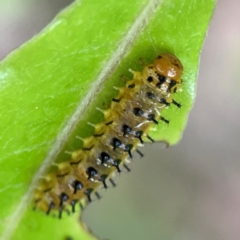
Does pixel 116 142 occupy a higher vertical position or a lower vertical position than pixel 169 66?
lower

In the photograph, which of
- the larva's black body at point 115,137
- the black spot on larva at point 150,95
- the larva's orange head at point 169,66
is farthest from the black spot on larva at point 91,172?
the larva's orange head at point 169,66

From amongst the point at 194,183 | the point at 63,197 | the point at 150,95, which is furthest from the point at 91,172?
the point at 194,183

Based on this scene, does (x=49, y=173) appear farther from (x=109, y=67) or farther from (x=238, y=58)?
(x=238, y=58)

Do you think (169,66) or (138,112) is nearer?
(169,66)

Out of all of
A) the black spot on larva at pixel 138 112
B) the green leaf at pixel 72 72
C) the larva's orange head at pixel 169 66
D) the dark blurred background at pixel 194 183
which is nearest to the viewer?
the green leaf at pixel 72 72

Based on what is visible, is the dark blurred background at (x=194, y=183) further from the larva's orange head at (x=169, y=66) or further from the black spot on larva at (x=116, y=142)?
the larva's orange head at (x=169, y=66)

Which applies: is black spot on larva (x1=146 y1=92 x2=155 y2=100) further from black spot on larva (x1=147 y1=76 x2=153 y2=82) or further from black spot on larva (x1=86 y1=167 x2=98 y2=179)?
black spot on larva (x1=86 y1=167 x2=98 y2=179)

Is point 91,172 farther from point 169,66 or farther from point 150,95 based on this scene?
point 169,66

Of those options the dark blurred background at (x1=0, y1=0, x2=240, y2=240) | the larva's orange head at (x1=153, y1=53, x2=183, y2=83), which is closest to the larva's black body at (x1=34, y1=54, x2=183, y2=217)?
the larva's orange head at (x1=153, y1=53, x2=183, y2=83)
